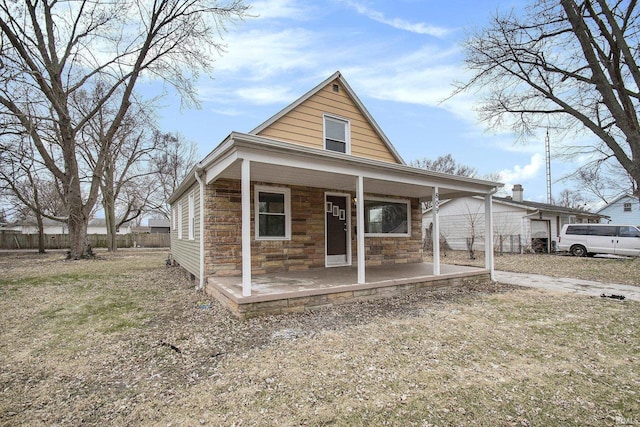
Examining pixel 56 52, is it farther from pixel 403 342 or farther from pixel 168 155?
pixel 403 342

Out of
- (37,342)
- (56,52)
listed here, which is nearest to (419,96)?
(37,342)

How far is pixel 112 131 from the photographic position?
46.0ft

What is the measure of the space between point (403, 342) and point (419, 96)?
1116 cm

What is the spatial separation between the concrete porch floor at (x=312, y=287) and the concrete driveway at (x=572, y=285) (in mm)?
1517

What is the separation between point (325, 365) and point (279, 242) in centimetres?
429

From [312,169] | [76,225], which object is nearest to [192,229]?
[312,169]

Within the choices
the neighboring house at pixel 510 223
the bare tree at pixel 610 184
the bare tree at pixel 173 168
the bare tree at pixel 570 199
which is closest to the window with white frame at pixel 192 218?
the neighboring house at pixel 510 223

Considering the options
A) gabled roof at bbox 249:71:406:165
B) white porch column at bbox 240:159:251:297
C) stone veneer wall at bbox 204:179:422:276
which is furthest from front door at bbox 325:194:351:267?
white porch column at bbox 240:159:251:297

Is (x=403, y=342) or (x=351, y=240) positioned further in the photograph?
(x=351, y=240)

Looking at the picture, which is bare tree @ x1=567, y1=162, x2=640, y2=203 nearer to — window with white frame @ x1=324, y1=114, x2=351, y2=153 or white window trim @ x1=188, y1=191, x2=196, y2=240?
window with white frame @ x1=324, y1=114, x2=351, y2=153

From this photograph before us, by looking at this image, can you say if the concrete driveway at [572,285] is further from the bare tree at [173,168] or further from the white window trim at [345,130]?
the bare tree at [173,168]

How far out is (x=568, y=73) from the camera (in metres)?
10.2

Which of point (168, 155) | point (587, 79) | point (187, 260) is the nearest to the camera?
point (187, 260)

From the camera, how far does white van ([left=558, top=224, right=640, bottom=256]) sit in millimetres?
12836
